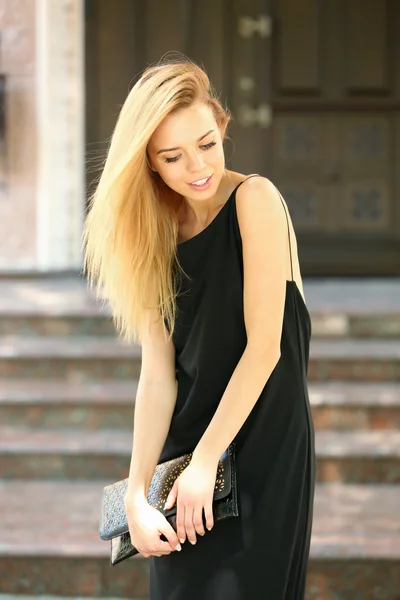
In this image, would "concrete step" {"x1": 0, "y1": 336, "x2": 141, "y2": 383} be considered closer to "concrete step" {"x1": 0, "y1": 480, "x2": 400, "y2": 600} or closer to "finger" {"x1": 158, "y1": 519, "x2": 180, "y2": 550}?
"concrete step" {"x1": 0, "y1": 480, "x2": 400, "y2": 600}

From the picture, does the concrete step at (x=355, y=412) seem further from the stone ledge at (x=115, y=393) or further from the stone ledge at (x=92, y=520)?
the stone ledge at (x=92, y=520)

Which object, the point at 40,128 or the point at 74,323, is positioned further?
the point at 40,128

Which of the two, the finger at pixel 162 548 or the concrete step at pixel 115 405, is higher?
the finger at pixel 162 548

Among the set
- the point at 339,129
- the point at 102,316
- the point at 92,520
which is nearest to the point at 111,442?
the point at 92,520

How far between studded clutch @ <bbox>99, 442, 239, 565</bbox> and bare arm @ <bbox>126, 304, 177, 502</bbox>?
0.04 meters

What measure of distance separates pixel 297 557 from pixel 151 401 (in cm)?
41

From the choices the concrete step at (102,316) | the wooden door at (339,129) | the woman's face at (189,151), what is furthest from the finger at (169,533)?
the wooden door at (339,129)

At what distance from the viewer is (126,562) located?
3.32 metres

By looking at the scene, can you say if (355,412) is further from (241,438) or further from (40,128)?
(40,128)

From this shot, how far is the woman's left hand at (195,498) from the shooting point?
1.71 meters

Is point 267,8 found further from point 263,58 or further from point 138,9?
point 138,9

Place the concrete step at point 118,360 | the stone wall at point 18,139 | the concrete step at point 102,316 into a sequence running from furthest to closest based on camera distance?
the stone wall at point 18,139 → the concrete step at point 102,316 → the concrete step at point 118,360

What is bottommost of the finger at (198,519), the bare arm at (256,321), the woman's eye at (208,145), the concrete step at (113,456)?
the concrete step at (113,456)

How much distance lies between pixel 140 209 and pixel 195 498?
55cm
